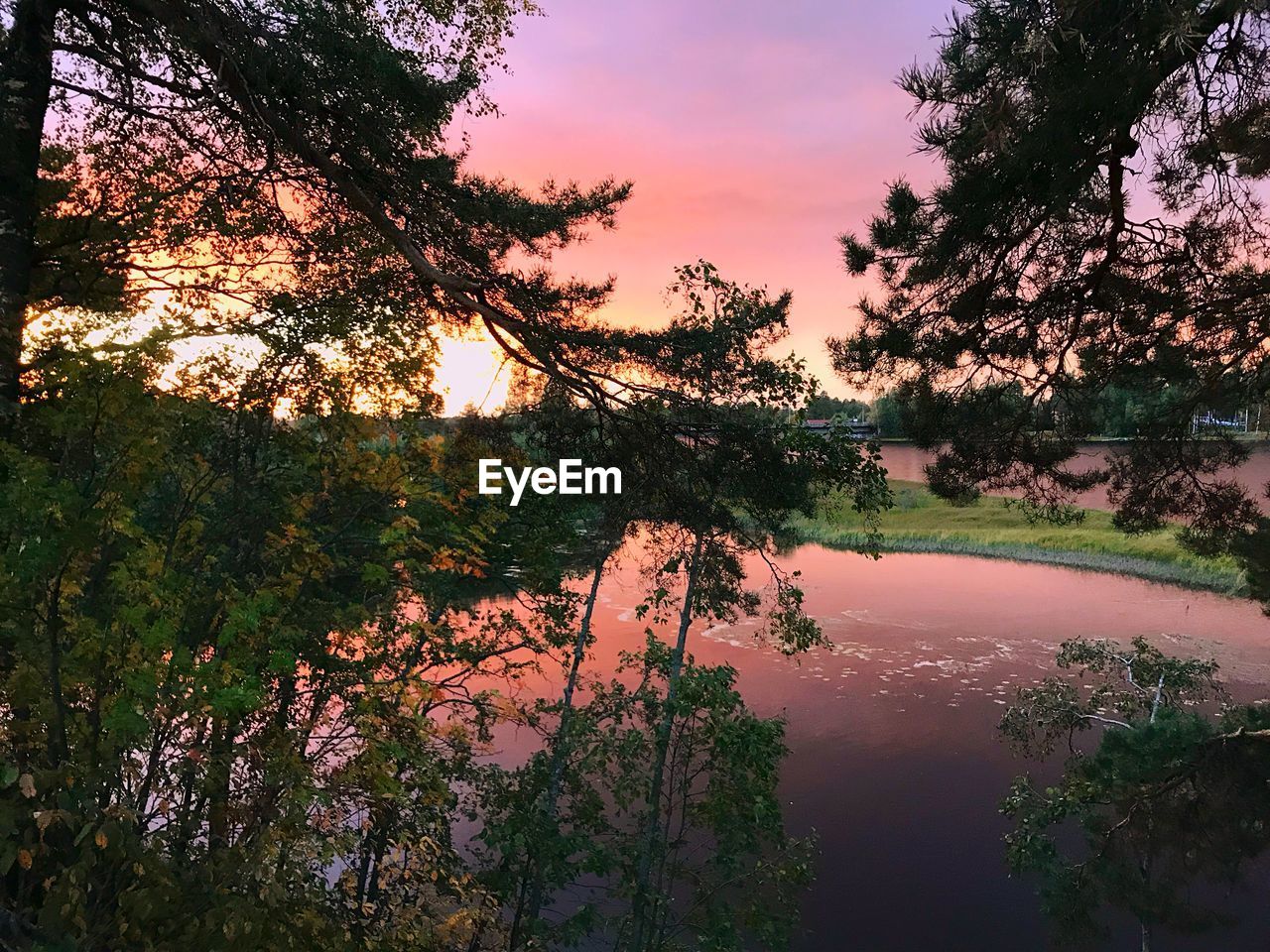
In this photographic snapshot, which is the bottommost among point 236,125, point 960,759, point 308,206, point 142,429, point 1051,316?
point 960,759

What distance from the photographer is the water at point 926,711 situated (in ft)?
39.5

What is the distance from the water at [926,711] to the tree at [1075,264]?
18.1 feet

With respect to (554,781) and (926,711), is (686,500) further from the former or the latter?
(926,711)

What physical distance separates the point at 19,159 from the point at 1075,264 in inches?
294

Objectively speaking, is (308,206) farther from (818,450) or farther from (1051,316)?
(1051,316)

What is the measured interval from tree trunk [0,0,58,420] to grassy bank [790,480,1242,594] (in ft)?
80.6

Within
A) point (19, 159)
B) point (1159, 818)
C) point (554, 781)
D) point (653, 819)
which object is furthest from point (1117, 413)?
point (19, 159)

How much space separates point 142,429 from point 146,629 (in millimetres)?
913

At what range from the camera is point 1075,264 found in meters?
5.34

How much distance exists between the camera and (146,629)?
276 cm

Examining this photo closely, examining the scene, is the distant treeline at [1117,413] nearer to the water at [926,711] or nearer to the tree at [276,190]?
the tree at [276,190]

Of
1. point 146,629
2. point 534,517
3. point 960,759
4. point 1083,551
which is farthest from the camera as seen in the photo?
point 1083,551

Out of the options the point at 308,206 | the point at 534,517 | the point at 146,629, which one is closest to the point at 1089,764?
the point at 534,517

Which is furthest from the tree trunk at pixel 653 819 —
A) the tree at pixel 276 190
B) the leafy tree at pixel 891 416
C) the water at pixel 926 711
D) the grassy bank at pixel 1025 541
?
the grassy bank at pixel 1025 541
